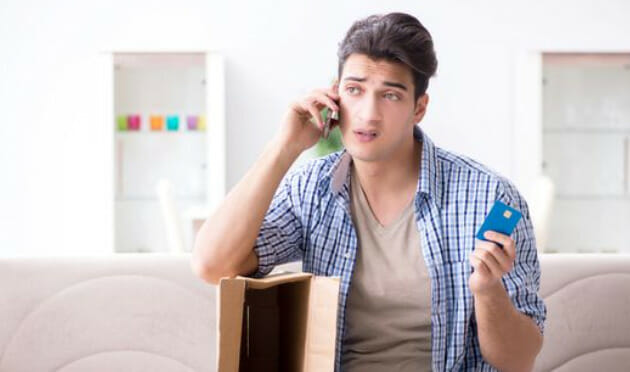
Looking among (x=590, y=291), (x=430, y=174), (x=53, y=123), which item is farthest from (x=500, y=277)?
(x=53, y=123)

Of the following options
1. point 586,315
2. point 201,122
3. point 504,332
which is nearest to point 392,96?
point 504,332

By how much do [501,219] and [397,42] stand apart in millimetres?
403

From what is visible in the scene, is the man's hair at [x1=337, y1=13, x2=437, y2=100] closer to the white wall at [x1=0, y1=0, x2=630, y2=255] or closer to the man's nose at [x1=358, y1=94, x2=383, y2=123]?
the man's nose at [x1=358, y1=94, x2=383, y2=123]

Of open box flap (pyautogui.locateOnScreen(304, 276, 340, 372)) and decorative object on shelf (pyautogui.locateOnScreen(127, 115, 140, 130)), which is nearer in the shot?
open box flap (pyautogui.locateOnScreen(304, 276, 340, 372))

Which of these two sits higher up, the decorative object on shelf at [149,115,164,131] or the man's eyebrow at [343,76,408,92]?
the decorative object on shelf at [149,115,164,131]

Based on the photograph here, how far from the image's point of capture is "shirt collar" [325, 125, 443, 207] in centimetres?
179

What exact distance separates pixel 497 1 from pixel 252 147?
188cm

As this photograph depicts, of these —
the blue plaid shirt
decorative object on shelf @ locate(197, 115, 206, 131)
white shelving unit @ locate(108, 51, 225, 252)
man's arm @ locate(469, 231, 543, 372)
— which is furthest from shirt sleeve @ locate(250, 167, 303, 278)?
decorative object on shelf @ locate(197, 115, 206, 131)

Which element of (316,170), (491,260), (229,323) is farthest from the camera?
(316,170)

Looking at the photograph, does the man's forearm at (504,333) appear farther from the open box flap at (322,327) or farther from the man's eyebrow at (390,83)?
the man's eyebrow at (390,83)

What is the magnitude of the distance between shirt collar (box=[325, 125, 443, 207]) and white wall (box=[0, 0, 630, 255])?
4.38 metres

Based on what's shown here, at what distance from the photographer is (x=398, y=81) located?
68.9 inches

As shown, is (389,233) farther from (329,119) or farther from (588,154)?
(588,154)

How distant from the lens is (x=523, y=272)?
1.75 metres
